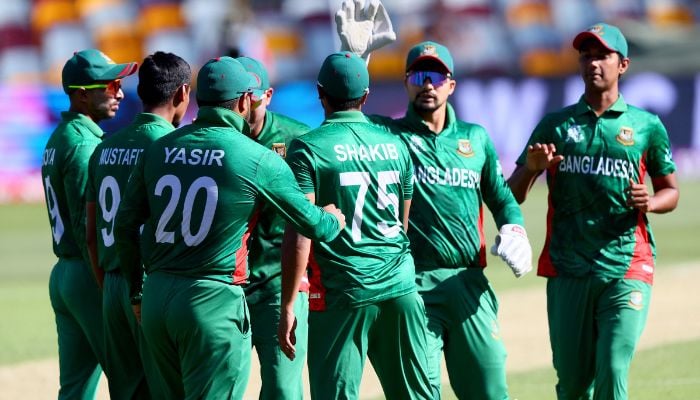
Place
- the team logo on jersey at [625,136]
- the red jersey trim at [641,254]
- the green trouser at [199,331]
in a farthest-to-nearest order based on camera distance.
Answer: the team logo on jersey at [625,136], the red jersey trim at [641,254], the green trouser at [199,331]

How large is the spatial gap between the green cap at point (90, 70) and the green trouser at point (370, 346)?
1.98m

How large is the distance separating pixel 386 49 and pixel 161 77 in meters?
20.7

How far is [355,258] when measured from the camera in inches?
242

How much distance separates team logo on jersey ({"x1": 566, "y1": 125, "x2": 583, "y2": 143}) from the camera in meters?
7.38

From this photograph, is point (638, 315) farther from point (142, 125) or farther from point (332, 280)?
point (142, 125)

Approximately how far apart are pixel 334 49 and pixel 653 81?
7065 millimetres

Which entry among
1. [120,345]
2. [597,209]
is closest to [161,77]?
[120,345]

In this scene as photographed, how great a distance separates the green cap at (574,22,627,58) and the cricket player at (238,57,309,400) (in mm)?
1819

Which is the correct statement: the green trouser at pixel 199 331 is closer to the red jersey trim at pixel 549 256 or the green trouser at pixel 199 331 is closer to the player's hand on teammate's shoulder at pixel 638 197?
the red jersey trim at pixel 549 256

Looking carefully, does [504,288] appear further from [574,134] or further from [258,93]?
[258,93]

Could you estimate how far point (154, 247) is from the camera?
5.61m

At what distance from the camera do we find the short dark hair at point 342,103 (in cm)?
621

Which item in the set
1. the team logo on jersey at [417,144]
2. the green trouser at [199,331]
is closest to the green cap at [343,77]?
the team logo on jersey at [417,144]

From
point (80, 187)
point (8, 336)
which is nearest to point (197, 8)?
point (8, 336)
